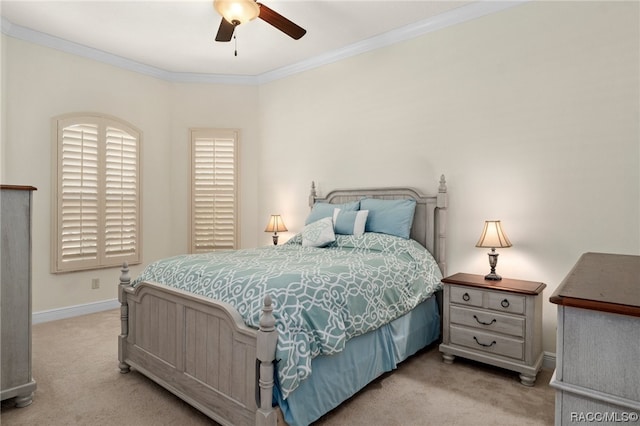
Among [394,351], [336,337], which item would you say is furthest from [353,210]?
[336,337]

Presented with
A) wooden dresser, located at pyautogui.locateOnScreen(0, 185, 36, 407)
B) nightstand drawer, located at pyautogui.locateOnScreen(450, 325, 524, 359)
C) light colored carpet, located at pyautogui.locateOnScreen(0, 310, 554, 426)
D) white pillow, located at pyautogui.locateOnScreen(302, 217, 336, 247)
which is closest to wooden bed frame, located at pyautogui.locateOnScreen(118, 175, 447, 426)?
light colored carpet, located at pyautogui.locateOnScreen(0, 310, 554, 426)

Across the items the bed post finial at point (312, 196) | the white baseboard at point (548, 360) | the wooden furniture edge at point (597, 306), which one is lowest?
the white baseboard at point (548, 360)

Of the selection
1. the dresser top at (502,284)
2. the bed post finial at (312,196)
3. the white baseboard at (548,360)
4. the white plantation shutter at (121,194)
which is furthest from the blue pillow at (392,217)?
the white plantation shutter at (121,194)

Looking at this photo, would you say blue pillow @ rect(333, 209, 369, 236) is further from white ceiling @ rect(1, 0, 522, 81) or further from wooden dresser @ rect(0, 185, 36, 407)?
wooden dresser @ rect(0, 185, 36, 407)

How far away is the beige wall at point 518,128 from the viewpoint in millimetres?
2553

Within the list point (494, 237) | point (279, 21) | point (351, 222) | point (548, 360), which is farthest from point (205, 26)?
point (548, 360)

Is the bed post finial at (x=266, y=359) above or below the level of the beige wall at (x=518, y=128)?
below

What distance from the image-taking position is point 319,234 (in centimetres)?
333

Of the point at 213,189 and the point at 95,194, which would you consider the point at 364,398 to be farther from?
the point at 95,194

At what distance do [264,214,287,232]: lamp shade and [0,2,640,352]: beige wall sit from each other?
18cm

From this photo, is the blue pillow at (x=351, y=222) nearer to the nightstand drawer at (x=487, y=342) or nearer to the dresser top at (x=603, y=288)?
the nightstand drawer at (x=487, y=342)

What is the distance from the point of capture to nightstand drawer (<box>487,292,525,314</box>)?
250cm

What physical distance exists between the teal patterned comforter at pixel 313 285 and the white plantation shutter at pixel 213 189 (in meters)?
1.86

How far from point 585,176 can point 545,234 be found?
1.60 feet
